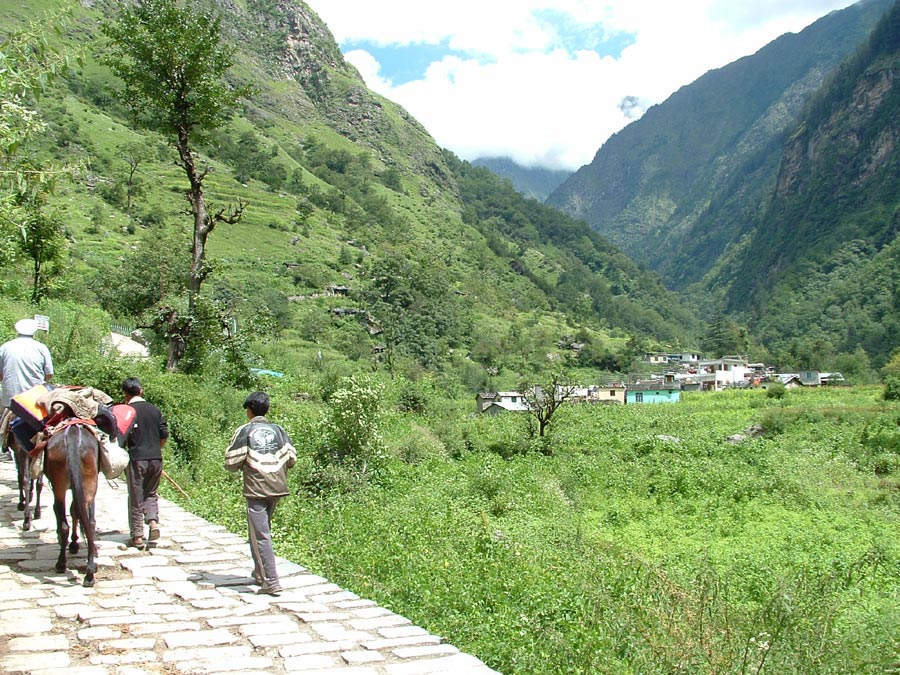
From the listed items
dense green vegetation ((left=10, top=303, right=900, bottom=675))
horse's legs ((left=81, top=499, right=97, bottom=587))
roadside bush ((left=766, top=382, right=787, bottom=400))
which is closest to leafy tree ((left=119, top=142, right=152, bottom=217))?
dense green vegetation ((left=10, top=303, right=900, bottom=675))

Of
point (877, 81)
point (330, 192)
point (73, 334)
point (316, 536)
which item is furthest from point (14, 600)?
point (877, 81)

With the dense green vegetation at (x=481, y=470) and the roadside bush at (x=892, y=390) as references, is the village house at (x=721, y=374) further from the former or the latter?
the roadside bush at (x=892, y=390)

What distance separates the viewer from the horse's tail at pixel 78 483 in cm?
557

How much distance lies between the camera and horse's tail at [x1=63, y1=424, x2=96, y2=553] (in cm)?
557

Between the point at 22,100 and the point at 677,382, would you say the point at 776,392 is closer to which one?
the point at 677,382

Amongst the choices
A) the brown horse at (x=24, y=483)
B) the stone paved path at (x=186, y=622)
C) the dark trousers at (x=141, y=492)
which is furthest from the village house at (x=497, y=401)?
the stone paved path at (x=186, y=622)

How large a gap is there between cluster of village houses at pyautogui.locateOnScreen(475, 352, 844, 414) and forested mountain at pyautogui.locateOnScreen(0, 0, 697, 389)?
8375 mm

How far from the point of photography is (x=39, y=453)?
19.4 ft

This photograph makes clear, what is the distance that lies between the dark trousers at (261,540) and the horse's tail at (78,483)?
4.19ft

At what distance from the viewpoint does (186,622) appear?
486 cm

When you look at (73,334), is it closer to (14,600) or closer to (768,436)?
(14,600)

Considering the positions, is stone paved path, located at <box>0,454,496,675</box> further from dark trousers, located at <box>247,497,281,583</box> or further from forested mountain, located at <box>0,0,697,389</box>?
forested mountain, located at <box>0,0,697,389</box>

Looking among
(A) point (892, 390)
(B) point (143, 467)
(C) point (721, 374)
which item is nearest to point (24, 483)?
(B) point (143, 467)

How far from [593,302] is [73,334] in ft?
413
